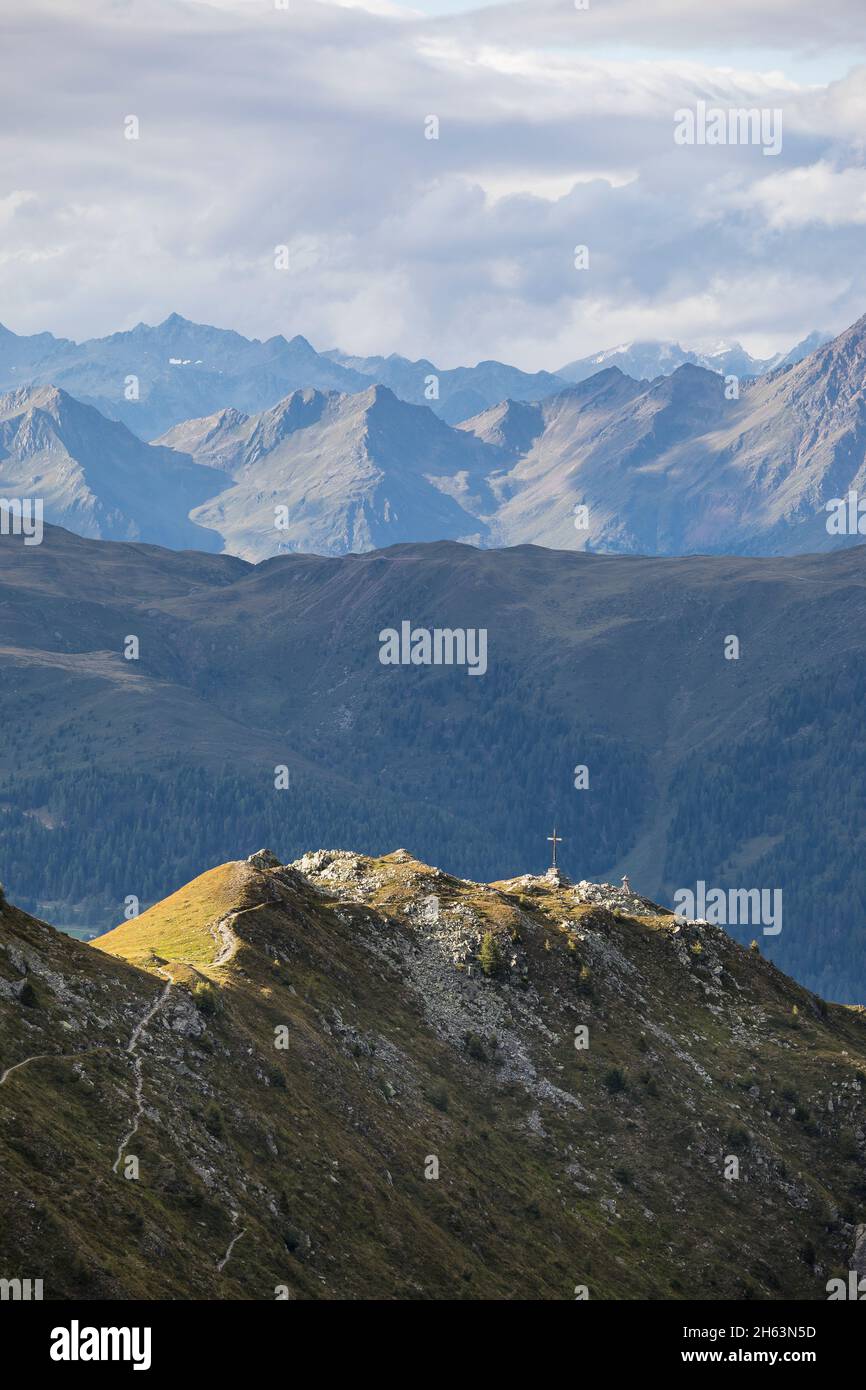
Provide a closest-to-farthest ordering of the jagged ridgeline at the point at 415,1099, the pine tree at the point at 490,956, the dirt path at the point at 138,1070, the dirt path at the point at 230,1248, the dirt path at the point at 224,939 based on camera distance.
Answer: the dirt path at the point at 230,1248
the jagged ridgeline at the point at 415,1099
the dirt path at the point at 138,1070
the dirt path at the point at 224,939
the pine tree at the point at 490,956

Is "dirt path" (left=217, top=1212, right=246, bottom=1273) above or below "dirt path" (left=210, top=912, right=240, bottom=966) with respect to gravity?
below

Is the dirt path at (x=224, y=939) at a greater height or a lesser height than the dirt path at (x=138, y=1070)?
greater

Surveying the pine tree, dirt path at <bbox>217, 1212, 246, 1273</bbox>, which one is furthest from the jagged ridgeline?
the pine tree

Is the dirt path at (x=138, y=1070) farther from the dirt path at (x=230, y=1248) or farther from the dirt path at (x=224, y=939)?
the dirt path at (x=224, y=939)

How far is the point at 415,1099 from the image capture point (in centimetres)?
11119

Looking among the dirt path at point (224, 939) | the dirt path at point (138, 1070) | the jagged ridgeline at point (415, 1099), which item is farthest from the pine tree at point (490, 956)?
the dirt path at point (138, 1070)

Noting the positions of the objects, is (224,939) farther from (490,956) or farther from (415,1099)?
(490,956)

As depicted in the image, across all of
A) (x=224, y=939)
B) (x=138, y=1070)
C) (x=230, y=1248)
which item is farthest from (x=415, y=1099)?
(x=230, y=1248)

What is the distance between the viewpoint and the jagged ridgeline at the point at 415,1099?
80375mm

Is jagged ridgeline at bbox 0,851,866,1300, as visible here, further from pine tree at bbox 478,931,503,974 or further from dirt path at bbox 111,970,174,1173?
pine tree at bbox 478,931,503,974

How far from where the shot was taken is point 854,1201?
391 ft

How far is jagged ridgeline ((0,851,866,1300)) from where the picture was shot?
3164 inches
